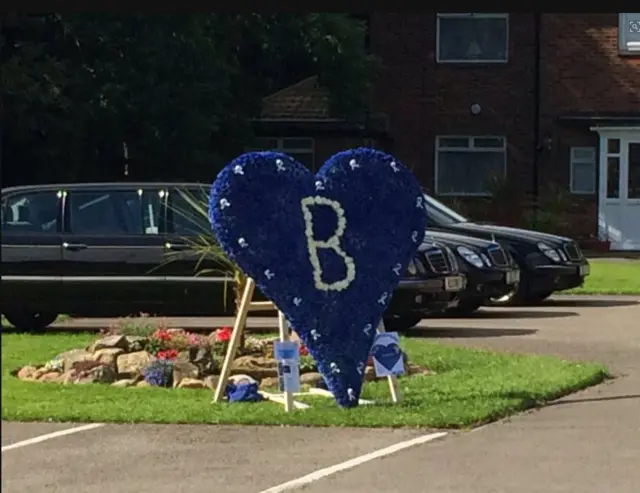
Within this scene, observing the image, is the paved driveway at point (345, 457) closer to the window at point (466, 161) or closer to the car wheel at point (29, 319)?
the car wheel at point (29, 319)

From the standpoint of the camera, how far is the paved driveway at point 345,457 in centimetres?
818

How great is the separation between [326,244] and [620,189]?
80.6 ft

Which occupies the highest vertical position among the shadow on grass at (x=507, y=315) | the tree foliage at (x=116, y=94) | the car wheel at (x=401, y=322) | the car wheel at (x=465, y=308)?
the tree foliage at (x=116, y=94)

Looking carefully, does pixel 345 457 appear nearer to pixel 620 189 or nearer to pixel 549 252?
pixel 549 252

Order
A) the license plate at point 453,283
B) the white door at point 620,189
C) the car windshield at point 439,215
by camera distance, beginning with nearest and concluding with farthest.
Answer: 1. the license plate at point 453,283
2. the car windshield at point 439,215
3. the white door at point 620,189

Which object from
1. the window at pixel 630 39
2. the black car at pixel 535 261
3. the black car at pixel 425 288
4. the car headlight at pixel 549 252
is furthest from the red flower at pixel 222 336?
the window at pixel 630 39

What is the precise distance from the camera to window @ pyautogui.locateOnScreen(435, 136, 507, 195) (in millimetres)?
35312

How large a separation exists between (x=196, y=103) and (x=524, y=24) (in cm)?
965

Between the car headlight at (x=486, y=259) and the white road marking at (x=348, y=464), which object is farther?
the car headlight at (x=486, y=259)

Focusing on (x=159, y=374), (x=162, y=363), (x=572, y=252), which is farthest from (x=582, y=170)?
(x=159, y=374)

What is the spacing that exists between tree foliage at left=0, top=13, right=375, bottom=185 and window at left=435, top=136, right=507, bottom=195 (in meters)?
5.74

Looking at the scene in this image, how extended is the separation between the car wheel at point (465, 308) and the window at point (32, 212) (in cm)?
535

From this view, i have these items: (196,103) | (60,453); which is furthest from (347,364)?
(196,103)

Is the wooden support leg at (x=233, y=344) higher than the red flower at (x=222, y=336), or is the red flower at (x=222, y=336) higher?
the wooden support leg at (x=233, y=344)
